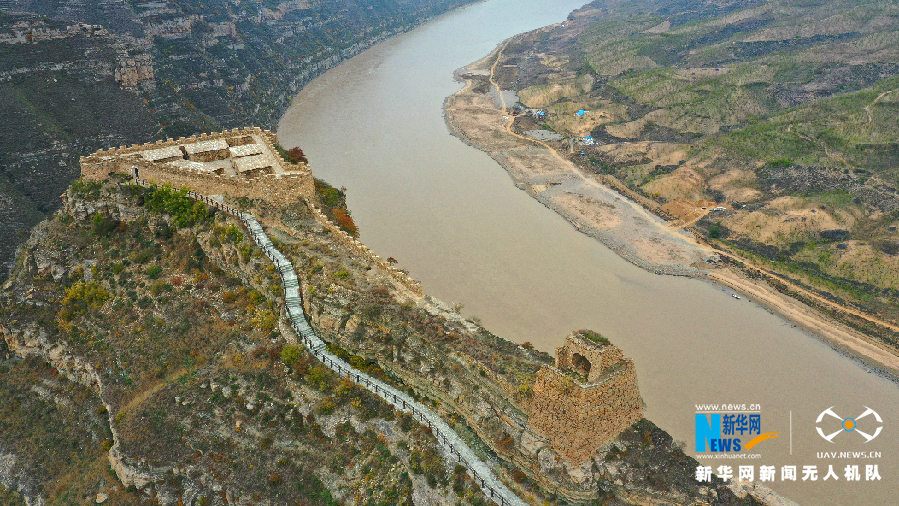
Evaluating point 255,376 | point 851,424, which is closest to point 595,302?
point 851,424

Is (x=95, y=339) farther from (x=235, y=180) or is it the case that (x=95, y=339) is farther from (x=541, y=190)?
(x=541, y=190)

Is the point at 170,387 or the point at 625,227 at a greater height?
the point at 170,387

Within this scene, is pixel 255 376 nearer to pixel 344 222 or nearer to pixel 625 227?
pixel 344 222

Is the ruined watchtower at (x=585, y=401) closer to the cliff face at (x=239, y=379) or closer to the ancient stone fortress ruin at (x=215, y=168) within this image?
the cliff face at (x=239, y=379)

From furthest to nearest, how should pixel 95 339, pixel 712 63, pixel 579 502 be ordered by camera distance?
pixel 712 63 → pixel 95 339 → pixel 579 502

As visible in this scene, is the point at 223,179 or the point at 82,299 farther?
the point at 223,179

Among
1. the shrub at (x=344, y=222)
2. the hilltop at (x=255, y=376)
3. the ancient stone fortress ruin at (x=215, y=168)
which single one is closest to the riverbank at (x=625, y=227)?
the hilltop at (x=255, y=376)

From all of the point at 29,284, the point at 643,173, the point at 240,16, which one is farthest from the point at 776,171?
the point at 240,16

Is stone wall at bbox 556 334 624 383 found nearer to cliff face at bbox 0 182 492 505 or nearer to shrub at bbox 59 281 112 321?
cliff face at bbox 0 182 492 505
